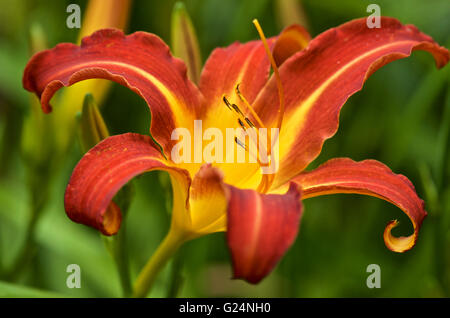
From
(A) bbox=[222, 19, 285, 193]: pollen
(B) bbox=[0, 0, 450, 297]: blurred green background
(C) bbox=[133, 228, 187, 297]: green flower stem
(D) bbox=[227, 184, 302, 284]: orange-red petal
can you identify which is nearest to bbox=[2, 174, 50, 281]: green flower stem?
(B) bbox=[0, 0, 450, 297]: blurred green background

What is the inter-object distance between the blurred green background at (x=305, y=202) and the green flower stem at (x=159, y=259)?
299 mm

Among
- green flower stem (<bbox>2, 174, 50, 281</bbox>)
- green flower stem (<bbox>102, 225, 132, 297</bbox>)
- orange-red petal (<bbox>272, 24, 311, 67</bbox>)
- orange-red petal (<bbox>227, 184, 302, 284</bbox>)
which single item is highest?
orange-red petal (<bbox>272, 24, 311, 67</bbox>)

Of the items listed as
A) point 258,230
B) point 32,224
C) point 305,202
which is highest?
point 305,202

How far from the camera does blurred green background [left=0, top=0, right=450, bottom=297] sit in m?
1.10

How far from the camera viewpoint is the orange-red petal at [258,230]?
48 centimetres

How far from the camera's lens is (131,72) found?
698mm

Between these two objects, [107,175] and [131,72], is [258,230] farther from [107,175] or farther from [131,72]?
[131,72]

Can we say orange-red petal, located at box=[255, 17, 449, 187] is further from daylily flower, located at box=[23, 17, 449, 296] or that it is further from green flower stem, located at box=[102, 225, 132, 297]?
green flower stem, located at box=[102, 225, 132, 297]

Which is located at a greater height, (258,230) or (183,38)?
(183,38)

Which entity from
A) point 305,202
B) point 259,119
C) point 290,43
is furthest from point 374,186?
point 305,202

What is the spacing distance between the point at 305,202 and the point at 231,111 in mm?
485

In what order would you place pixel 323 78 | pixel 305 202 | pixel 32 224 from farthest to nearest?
pixel 305 202 < pixel 32 224 < pixel 323 78

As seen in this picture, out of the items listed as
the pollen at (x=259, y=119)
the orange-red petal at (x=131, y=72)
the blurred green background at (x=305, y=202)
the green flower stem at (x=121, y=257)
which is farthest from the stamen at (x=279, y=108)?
the blurred green background at (x=305, y=202)

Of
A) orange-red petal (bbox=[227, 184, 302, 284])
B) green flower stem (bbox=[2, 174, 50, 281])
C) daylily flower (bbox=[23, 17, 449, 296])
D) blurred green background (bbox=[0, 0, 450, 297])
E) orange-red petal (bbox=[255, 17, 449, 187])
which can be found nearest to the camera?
orange-red petal (bbox=[227, 184, 302, 284])
